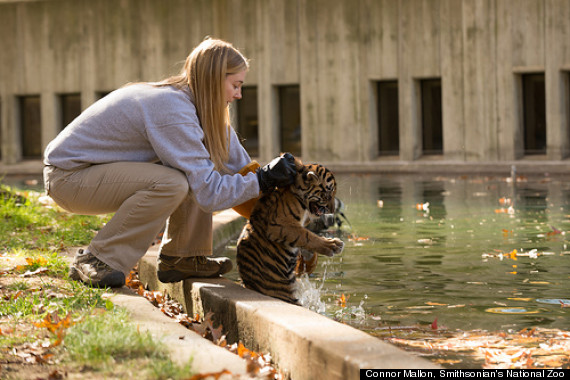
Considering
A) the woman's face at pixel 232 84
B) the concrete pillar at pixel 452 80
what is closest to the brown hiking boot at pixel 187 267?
the woman's face at pixel 232 84

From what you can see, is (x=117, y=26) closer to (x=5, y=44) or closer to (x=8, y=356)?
(x=5, y=44)

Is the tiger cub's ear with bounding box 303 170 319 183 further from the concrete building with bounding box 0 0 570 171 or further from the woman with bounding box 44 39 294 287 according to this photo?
the concrete building with bounding box 0 0 570 171

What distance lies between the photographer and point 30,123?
1113 inches

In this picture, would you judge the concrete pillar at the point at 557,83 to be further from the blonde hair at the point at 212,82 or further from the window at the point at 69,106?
the blonde hair at the point at 212,82

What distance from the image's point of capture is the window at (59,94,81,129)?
27.8 meters

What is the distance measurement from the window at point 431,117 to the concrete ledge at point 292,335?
1839 cm

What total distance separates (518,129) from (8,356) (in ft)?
63.2

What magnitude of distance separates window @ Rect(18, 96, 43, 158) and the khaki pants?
2327cm

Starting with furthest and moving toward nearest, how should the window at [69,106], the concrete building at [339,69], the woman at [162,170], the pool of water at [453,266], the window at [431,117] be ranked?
the window at [69,106] → the window at [431,117] → the concrete building at [339,69] → the pool of water at [453,266] → the woman at [162,170]

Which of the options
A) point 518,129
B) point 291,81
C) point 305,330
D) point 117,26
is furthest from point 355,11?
point 305,330

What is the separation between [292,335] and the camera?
13.2 ft

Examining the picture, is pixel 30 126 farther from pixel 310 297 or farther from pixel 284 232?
pixel 284 232

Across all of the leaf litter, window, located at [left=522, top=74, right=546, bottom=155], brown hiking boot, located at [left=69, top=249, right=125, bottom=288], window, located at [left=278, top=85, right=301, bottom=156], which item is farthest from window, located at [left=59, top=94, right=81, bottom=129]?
brown hiking boot, located at [left=69, top=249, right=125, bottom=288]

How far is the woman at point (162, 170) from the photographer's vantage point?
5312 mm
